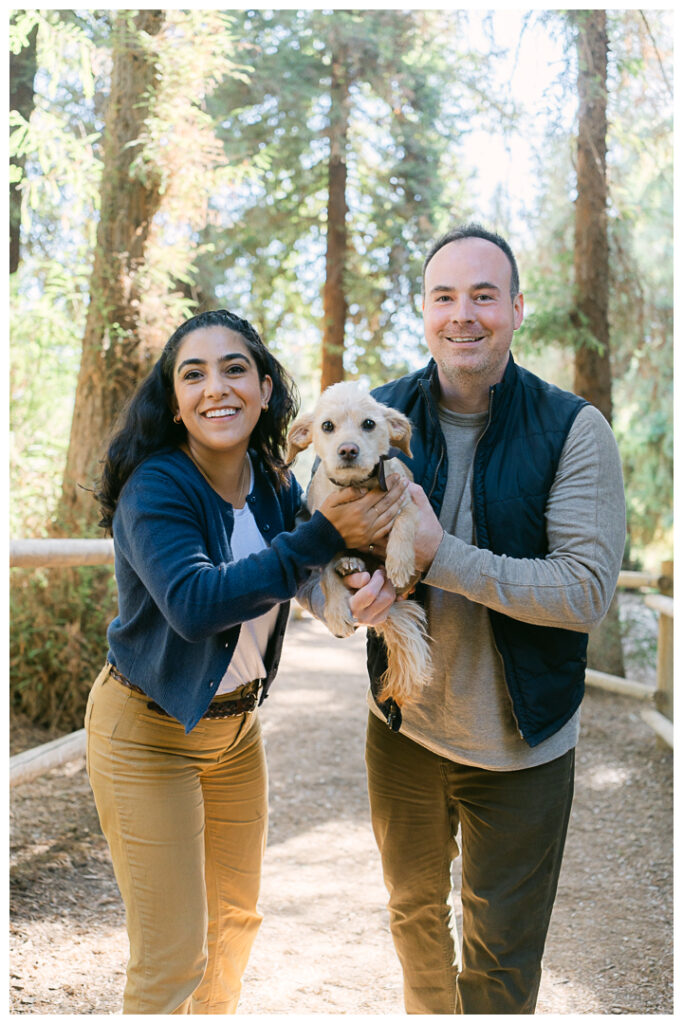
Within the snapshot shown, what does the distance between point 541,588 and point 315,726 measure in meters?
5.47

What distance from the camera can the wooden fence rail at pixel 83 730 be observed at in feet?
13.2

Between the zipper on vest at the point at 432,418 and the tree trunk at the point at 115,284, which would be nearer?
the zipper on vest at the point at 432,418

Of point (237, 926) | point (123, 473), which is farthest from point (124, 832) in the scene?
point (123, 473)

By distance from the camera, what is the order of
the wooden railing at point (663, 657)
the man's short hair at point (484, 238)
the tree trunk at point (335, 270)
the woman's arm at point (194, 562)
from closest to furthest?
1. the woman's arm at point (194, 562)
2. the man's short hair at point (484, 238)
3. the wooden railing at point (663, 657)
4. the tree trunk at point (335, 270)

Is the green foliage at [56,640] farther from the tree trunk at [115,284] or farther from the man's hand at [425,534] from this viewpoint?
the man's hand at [425,534]

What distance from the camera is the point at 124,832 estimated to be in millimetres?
2127

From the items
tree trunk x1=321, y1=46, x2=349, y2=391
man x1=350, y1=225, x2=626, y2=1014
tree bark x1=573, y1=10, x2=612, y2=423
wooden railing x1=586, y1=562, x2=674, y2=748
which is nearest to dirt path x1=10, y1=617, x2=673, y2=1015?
wooden railing x1=586, y1=562, x2=674, y2=748

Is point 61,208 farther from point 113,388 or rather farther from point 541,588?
point 541,588

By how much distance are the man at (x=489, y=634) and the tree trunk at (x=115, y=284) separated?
13.8ft

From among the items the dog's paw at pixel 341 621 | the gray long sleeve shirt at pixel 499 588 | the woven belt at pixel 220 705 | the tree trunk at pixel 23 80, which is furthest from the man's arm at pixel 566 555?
the tree trunk at pixel 23 80

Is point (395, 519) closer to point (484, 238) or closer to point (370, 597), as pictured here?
point (370, 597)

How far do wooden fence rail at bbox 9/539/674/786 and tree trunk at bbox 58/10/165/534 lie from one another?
152 centimetres

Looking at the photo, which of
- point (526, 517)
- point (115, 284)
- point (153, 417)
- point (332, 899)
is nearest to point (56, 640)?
point (115, 284)

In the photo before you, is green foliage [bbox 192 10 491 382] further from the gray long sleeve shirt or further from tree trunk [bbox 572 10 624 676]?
the gray long sleeve shirt
